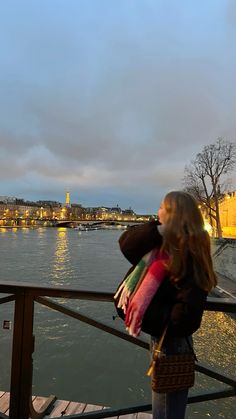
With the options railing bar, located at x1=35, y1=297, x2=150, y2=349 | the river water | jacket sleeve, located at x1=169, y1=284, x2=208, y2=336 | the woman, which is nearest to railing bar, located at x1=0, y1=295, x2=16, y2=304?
railing bar, located at x1=35, y1=297, x2=150, y2=349

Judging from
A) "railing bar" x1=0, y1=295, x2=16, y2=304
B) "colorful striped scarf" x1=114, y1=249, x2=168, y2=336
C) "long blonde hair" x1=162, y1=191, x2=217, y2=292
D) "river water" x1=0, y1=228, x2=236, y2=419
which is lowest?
"river water" x1=0, y1=228, x2=236, y2=419

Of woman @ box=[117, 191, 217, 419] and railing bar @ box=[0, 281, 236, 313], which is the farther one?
railing bar @ box=[0, 281, 236, 313]

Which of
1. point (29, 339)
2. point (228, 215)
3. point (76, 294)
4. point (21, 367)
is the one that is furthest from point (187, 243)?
point (228, 215)

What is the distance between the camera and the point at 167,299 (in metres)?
2.11

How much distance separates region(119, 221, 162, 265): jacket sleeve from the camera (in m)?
2.08

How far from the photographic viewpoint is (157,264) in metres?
2.08

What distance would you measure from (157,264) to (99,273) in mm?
26245

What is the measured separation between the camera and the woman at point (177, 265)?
6.72 feet

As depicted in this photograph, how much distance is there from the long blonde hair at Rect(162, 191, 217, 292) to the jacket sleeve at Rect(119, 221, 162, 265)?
2.2 inches

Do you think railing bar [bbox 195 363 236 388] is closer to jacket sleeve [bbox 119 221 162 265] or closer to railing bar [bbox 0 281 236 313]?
railing bar [bbox 0 281 236 313]

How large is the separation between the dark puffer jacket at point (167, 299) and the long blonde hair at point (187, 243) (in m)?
0.04

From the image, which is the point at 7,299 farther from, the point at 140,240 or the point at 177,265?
the point at 177,265

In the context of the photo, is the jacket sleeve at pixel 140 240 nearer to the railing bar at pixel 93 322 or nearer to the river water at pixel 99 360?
the railing bar at pixel 93 322

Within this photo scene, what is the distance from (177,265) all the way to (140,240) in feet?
0.76
